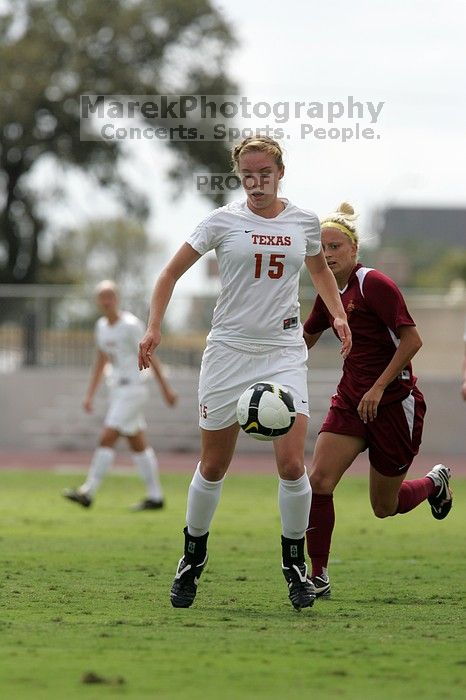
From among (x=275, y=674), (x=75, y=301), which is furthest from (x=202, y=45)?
(x=275, y=674)

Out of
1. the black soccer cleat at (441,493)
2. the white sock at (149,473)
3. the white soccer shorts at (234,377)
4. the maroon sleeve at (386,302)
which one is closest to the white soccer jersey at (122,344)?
the white sock at (149,473)

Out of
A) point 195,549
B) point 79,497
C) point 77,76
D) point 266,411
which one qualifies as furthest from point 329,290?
point 77,76

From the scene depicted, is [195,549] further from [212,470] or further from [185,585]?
[212,470]

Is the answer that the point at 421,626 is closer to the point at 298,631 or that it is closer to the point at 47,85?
the point at 298,631

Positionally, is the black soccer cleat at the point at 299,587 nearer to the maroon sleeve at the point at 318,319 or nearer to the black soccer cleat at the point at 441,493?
the maroon sleeve at the point at 318,319

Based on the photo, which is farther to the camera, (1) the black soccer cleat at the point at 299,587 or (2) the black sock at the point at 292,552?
(2) the black sock at the point at 292,552

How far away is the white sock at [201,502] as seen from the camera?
786cm

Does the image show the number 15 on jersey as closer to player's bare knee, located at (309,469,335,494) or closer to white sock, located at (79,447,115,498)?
player's bare knee, located at (309,469,335,494)

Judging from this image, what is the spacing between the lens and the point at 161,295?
24.6ft

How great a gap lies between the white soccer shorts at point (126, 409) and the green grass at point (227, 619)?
2.10 m

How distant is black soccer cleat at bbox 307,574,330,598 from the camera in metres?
8.21

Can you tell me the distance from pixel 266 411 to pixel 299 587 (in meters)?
1.02

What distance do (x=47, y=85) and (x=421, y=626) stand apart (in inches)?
1276

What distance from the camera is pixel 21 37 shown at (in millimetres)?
38344
